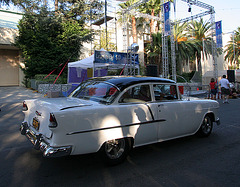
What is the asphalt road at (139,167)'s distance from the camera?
2.95m

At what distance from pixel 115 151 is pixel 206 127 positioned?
2.76 meters

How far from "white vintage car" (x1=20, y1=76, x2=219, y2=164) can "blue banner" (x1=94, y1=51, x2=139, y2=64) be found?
8.56 metres

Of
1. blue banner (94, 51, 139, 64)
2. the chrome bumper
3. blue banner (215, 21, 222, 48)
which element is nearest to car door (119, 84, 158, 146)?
the chrome bumper

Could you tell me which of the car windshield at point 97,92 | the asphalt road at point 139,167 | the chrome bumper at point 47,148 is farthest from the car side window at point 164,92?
the chrome bumper at point 47,148

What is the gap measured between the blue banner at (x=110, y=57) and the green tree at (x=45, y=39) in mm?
7768

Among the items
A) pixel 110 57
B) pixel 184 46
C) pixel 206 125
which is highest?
pixel 184 46

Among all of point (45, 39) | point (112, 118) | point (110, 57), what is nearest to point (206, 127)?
point (112, 118)

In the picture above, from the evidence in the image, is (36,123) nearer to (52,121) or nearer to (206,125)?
(52,121)

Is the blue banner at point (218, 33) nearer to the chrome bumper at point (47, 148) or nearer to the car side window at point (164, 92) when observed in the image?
the car side window at point (164, 92)

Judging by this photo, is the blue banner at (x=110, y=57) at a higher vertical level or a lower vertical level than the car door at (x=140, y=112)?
higher

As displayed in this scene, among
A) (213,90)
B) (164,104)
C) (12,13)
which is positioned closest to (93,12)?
(12,13)

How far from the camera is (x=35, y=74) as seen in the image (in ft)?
66.0

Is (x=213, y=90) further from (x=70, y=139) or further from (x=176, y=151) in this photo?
(x=70, y=139)

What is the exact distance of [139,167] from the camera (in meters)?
3.43
